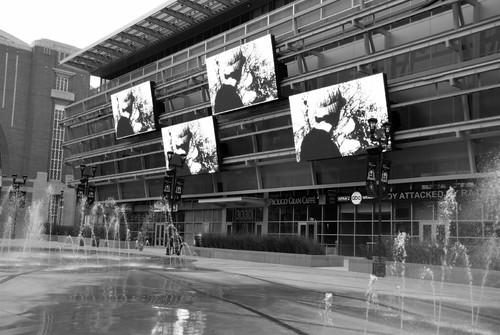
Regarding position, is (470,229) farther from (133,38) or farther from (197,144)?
(133,38)

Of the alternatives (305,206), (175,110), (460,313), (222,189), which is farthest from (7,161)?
(460,313)

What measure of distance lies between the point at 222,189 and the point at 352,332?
3641 centimetres

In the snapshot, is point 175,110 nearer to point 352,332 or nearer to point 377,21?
point 377,21

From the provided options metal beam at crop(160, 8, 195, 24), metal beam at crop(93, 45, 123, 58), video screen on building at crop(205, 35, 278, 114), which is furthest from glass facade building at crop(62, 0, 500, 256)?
metal beam at crop(93, 45, 123, 58)

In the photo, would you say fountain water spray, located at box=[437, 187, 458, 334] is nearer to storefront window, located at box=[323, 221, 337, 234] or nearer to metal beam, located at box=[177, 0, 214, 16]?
storefront window, located at box=[323, 221, 337, 234]

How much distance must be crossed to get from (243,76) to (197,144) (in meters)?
8.32

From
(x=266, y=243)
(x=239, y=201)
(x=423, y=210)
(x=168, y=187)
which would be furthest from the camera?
(x=239, y=201)

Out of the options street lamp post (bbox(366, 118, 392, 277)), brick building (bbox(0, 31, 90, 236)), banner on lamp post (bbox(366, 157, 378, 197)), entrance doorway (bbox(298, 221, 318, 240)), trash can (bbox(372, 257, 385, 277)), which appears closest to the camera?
trash can (bbox(372, 257, 385, 277))

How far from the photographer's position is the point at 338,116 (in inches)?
1277

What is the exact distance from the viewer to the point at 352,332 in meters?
8.38

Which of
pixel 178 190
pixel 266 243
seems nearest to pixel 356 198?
pixel 266 243

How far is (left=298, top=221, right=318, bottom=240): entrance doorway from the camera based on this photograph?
3684 cm

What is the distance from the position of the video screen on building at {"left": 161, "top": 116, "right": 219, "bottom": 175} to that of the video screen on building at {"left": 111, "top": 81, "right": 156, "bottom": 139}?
4.72 meters

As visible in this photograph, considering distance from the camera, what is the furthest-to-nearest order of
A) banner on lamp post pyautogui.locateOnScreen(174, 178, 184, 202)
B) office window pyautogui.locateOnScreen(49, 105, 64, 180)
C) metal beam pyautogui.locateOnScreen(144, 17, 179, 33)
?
1. office window pyautogui.locateOnScreen(49, 105, 64, 180)
2. metal beam pyautogui.locateOnScreen(144, 17, 179, 33)
3. banner on lamp post pyautogui.locateOnScreen(174, 178, 184, 202)
